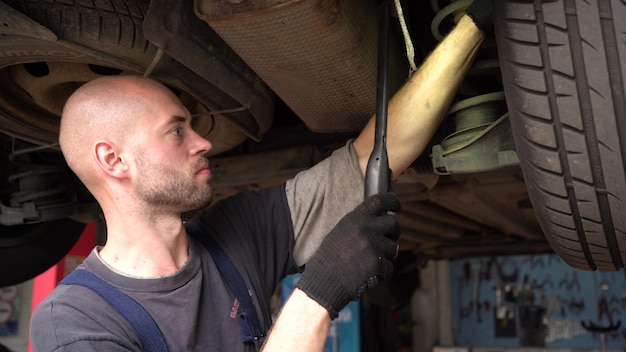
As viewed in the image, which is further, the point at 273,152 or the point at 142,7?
the point at 273,152

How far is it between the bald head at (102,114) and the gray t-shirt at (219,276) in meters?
0.21

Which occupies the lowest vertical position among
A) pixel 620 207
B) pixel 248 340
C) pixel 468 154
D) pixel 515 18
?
pixel 248 340

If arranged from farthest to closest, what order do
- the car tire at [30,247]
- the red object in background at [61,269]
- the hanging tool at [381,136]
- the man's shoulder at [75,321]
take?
the red object in background at [61,269], the car tire at [30,247], the hanging tool at [381,136], the man's shoulder at [75,321]

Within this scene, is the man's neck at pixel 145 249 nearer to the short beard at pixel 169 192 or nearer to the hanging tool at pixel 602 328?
the short beard at pixel 169 192

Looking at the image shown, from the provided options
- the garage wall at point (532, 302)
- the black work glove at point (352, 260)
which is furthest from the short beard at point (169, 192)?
the garage wall at point (532, 302)

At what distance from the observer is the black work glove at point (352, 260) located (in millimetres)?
890

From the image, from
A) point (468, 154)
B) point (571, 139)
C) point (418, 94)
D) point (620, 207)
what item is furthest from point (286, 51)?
point (620, 207)

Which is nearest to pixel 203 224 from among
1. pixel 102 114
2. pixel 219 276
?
pixel 219 276

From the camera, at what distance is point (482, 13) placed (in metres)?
0.88

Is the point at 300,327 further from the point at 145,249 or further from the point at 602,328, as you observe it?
the point at 602,328

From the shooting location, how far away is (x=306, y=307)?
90cm

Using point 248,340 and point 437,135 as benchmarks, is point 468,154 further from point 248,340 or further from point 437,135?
point 248,340

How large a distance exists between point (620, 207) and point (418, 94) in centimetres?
37

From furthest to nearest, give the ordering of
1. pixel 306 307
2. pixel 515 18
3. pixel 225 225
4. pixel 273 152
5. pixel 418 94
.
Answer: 1. pixel 273 152
2. pixel 225 225
3. pixel 418 94
4. pixel 306 307
5. pixel 515 18
